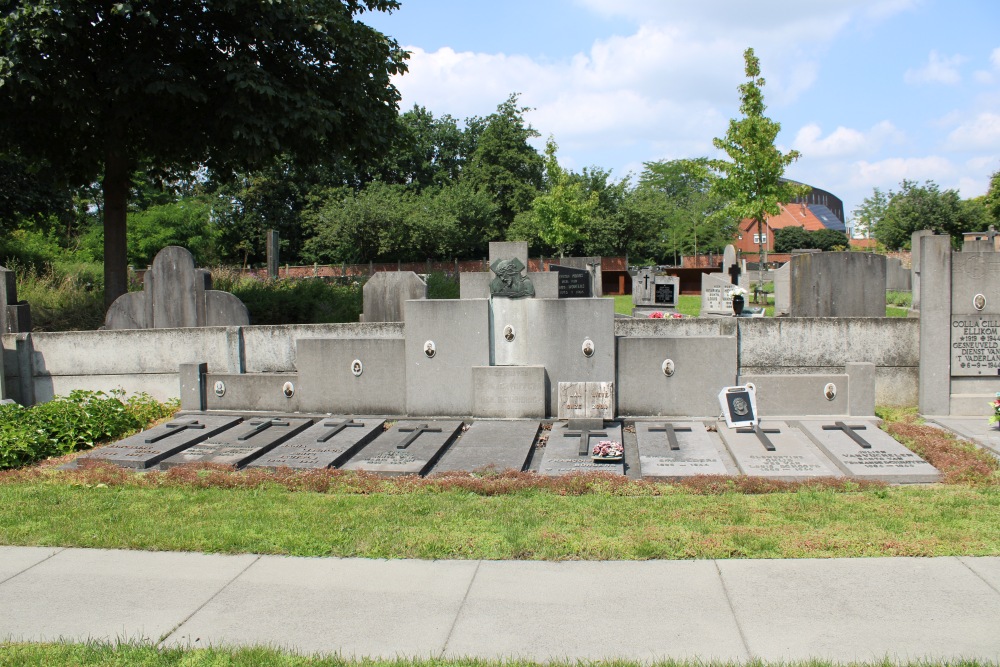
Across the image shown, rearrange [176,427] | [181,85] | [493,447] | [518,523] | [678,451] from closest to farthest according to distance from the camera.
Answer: [518,523] < [678,451] < [493,447] < [176,427] < [181,85]

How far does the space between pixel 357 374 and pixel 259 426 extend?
4.94ft

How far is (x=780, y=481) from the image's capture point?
25.0 ft

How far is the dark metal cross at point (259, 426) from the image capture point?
9728mm

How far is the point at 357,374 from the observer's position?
11.0 metres

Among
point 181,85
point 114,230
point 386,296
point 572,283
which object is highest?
point 181,85

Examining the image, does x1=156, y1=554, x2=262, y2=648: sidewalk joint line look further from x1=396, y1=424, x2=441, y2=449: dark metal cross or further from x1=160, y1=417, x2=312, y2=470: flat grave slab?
x1=396, y1=424, x2=441, y2=449: dark metal cross

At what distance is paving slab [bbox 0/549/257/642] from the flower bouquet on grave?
3.81m

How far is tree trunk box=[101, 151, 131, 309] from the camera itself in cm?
1484

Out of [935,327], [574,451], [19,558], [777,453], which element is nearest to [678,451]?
[777,453]

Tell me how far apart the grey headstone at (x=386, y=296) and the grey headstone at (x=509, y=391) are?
2.46 meters

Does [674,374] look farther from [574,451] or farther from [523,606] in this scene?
[523,606]

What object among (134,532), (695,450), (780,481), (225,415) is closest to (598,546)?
(780,481)

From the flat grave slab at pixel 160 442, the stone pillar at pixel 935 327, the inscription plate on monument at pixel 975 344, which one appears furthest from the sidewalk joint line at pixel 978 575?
the flat grave slab at pixel 160 442

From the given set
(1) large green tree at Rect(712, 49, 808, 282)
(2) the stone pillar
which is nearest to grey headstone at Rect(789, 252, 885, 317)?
(2) the stone pillar
